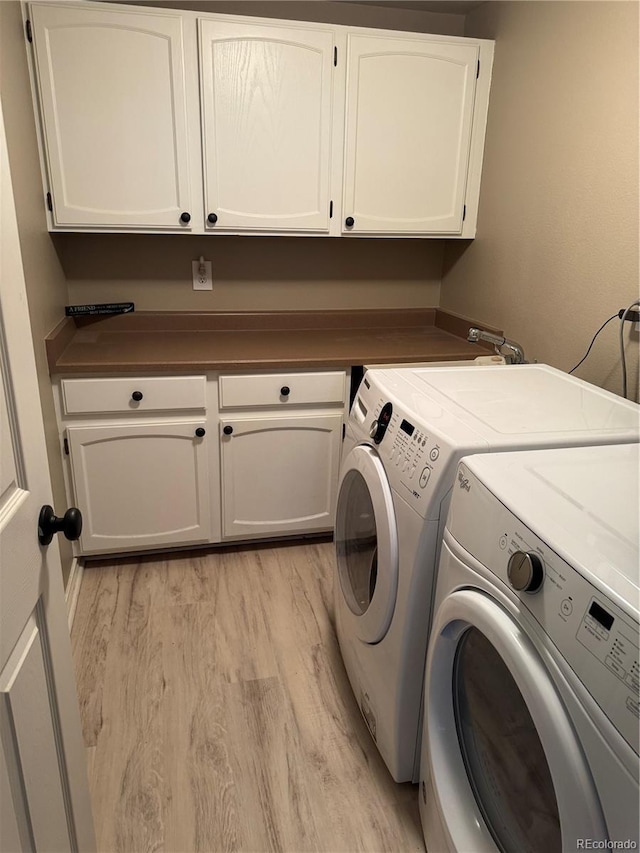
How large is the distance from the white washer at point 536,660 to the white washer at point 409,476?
8 cm

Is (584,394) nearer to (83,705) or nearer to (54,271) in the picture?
(83,705)

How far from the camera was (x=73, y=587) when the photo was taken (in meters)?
2.13

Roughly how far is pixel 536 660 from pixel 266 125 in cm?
199

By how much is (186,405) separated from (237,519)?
520 millimetres

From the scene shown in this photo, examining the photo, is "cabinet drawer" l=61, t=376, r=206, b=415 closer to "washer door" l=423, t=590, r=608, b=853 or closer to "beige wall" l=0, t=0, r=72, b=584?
"beige wall" l=0, t=0, r=72, b=584

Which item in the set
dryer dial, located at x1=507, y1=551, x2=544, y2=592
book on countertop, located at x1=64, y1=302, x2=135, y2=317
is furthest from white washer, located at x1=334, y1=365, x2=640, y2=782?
book on countertop, located at x1=64, y1=302, x2=135, y2=317

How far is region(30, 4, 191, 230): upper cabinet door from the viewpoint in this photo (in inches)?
75.0

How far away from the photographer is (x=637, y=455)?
1148 millimetres

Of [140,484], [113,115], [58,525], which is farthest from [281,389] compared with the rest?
[58,525]

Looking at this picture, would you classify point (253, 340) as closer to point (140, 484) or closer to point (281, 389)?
point (281, 389)

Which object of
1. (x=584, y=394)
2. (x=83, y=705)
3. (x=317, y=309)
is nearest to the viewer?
(x=584, y=394)

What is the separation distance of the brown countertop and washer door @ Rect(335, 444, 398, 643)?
69cm

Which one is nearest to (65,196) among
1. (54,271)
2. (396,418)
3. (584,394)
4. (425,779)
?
(54,271)

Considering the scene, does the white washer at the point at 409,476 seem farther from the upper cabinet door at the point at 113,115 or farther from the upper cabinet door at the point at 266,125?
the upper cabinet door at the point at 113,115
